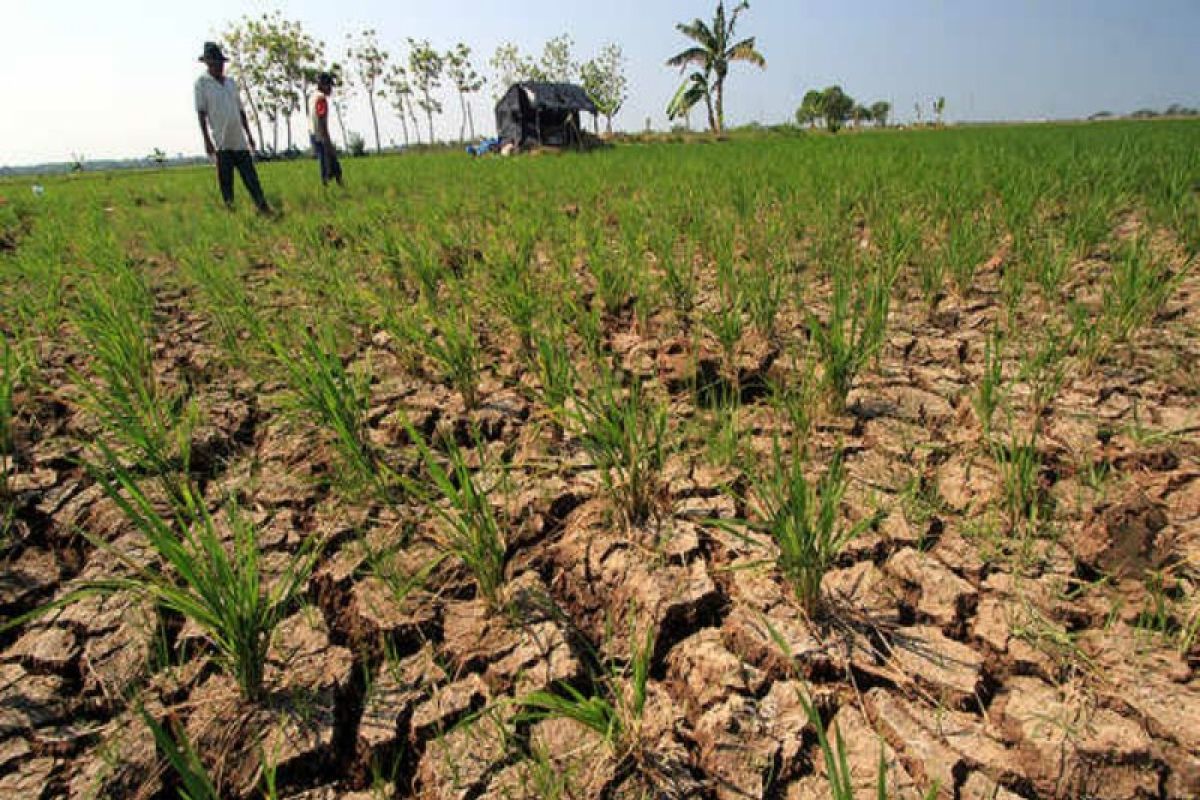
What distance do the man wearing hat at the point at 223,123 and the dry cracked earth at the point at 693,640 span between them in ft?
14.2

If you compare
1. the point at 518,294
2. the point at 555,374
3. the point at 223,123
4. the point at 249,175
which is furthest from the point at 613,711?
the point at 223,123

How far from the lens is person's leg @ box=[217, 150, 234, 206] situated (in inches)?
194

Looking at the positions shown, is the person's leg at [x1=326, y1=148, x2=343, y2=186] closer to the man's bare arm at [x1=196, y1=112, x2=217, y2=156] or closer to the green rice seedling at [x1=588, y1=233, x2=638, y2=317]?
the man's bare arm at [x1=196, y1=112, x2=217, y2=156]

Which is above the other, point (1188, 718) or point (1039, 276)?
point (1039, 276)

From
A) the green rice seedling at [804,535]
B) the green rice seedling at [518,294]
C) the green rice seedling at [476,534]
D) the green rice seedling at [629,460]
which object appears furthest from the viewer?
the green rice seedling at [518,294]

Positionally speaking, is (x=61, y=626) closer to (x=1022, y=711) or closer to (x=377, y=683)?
(x=377, y=683)

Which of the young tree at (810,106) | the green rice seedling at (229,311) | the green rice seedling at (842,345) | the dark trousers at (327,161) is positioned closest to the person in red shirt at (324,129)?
the dark trousers at (327,161)

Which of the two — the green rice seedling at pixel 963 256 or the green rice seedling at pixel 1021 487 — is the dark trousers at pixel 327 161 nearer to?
the green rice seedling at pixel 963 256

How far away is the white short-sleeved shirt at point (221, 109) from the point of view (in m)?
4.78

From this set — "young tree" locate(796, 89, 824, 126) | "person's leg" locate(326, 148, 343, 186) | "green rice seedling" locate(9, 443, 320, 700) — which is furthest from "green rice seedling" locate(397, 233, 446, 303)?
"young tree" locate(796, 89, 824, 126)

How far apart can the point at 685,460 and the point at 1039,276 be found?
67.6 inches

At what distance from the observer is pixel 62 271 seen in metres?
2.69

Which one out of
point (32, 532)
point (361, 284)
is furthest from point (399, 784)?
point (361, 284)

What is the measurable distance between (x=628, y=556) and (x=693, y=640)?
21 cm
